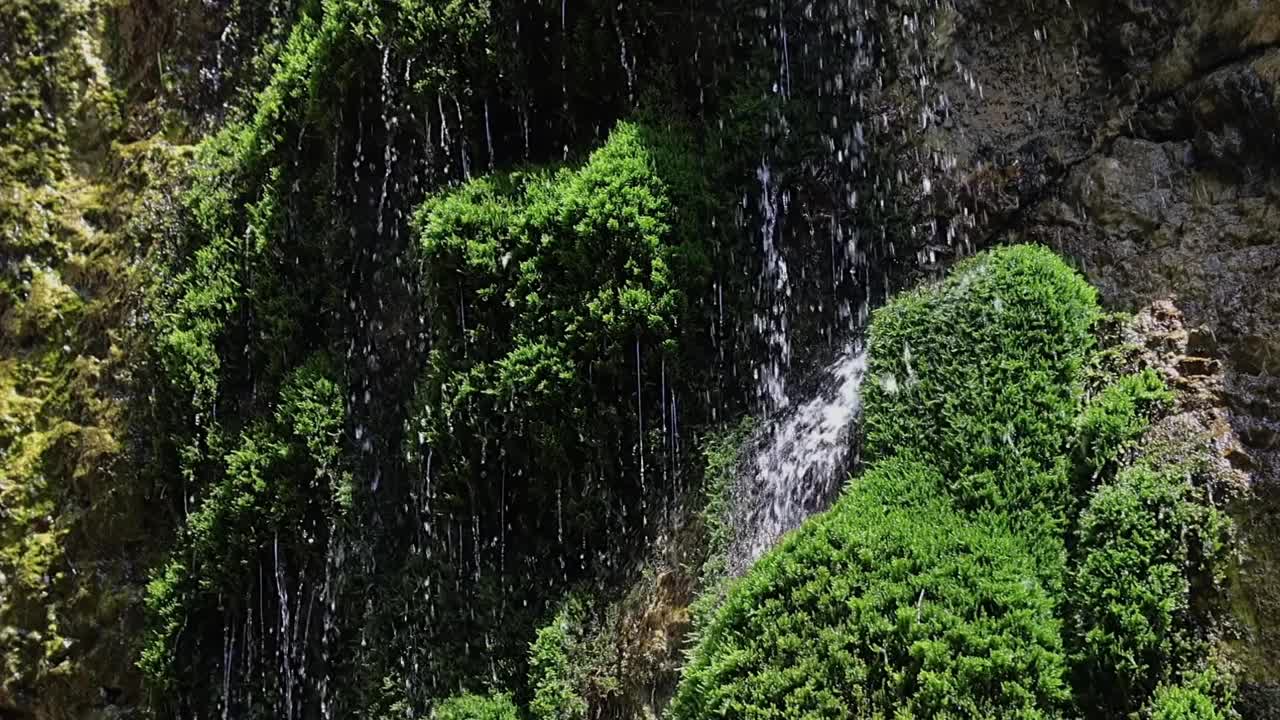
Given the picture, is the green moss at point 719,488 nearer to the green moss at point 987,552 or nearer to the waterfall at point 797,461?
the waterfall at point 797,461

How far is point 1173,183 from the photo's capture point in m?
6.41

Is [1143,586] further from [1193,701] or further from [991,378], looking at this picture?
[991,378]

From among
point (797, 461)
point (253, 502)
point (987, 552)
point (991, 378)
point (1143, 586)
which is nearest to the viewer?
point (1143, 586)

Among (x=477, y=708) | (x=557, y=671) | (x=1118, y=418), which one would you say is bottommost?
(x=477, y=708)

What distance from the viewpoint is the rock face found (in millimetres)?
5336

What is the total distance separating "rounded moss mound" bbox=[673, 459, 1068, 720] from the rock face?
93 cm

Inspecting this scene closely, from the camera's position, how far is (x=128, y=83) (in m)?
10.3

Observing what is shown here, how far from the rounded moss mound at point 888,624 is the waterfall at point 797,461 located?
450 millimetres

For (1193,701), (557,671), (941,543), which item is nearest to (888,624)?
(941,543)

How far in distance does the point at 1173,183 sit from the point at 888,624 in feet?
10.0

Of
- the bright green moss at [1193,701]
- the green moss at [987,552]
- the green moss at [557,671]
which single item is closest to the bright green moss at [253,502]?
the green moss at [557,671]

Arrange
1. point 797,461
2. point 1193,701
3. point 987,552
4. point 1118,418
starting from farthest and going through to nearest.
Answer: point 797,461, point 1118,418, point 987,552, point 1193,701

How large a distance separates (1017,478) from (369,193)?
504cm

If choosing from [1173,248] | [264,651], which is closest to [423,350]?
[264,651]
